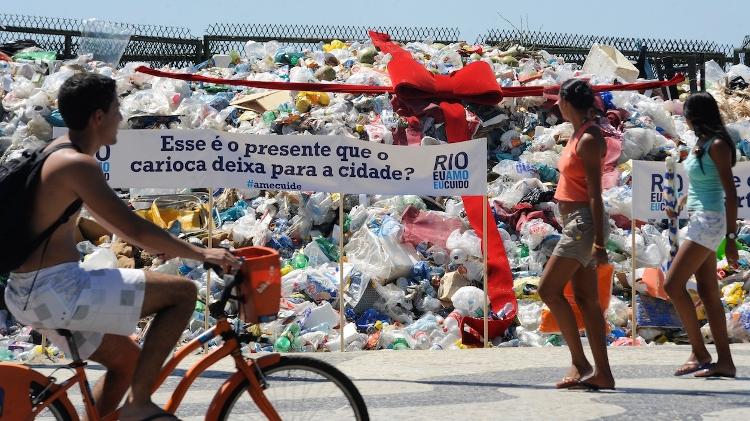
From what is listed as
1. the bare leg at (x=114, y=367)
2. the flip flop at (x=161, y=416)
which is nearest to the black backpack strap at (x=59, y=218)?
the bare leg at (x=114, y=367)

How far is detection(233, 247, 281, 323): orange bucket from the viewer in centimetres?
446

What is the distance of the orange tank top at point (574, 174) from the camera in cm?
685

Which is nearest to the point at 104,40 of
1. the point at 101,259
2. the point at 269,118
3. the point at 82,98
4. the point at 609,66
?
the point at 269,118

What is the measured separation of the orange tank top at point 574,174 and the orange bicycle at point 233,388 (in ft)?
8.38

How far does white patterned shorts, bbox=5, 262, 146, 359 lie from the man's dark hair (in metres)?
0.54

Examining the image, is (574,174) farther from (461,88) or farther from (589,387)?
(461,88)

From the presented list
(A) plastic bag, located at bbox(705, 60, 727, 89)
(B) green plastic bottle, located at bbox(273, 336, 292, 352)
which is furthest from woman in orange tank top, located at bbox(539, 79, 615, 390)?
(A) plastic bag, located at bbox(705, 60, 727, 89)

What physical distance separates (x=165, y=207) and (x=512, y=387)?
22.6 feet

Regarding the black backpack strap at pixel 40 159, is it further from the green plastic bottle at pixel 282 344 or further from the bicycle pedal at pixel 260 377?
the green plastic bottle at pixel 282 344

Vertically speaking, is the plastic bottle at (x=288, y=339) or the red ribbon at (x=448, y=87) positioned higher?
the red ribbon at (x=448, y=87)

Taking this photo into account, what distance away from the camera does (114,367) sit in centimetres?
452

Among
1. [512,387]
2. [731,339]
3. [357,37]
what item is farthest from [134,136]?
[357,37]

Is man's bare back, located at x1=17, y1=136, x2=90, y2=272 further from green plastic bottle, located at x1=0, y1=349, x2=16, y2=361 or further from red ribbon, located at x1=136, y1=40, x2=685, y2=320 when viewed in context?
red ribbon, located at x1=136, y1=40, x2=685, y2=320

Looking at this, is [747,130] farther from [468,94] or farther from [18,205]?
[18,205]
